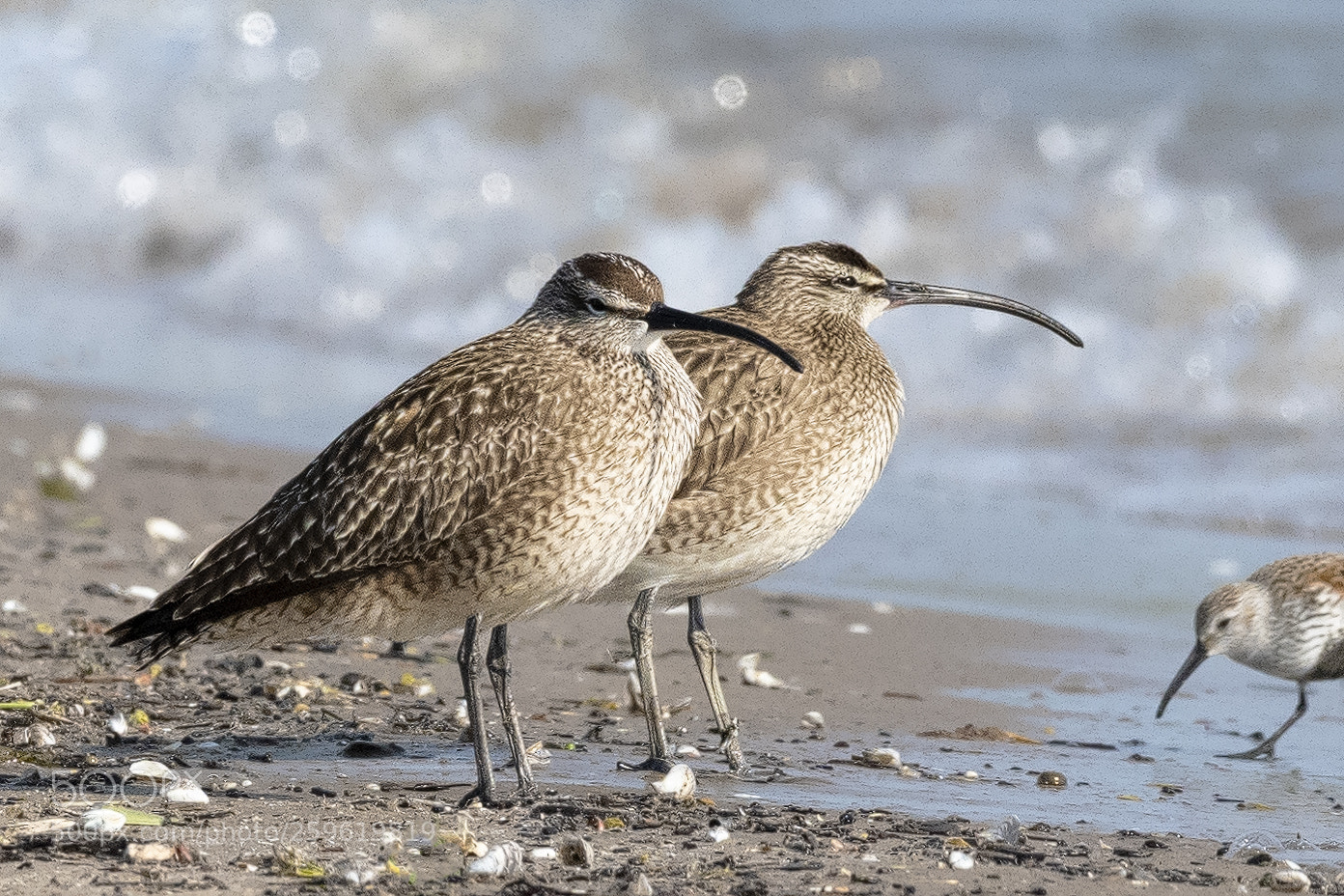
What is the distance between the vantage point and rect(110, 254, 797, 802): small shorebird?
5.32m

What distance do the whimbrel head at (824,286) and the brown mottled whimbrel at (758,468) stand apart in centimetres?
11

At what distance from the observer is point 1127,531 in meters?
10.3

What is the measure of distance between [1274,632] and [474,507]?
11.7 feet

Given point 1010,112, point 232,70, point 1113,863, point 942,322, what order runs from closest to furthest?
point 1113,863
point 942,322
point 1010,112
point 232,70

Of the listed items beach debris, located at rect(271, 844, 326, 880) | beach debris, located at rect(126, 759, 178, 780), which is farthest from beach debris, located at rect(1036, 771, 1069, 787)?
beach debris, located at rect(126, 759, 178, 780)

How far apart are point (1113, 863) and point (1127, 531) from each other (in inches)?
221

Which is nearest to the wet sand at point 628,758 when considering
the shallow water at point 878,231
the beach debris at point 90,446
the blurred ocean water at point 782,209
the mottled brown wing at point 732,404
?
the shallow water at point 878,231

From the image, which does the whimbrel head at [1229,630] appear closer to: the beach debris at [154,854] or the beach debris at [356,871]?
the beach debris at [356,871]

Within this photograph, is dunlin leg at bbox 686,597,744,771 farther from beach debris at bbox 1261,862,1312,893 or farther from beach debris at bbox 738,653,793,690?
beach debris at bbox 1261,862,1312,893

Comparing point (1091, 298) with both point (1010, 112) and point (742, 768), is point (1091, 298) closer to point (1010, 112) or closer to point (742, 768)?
point (1010, 112)

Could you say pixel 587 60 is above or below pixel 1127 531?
above

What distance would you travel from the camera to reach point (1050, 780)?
5.97 metres

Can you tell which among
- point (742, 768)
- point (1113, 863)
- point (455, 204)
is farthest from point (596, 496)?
point (455, 204)

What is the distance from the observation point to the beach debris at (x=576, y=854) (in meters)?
4.68
